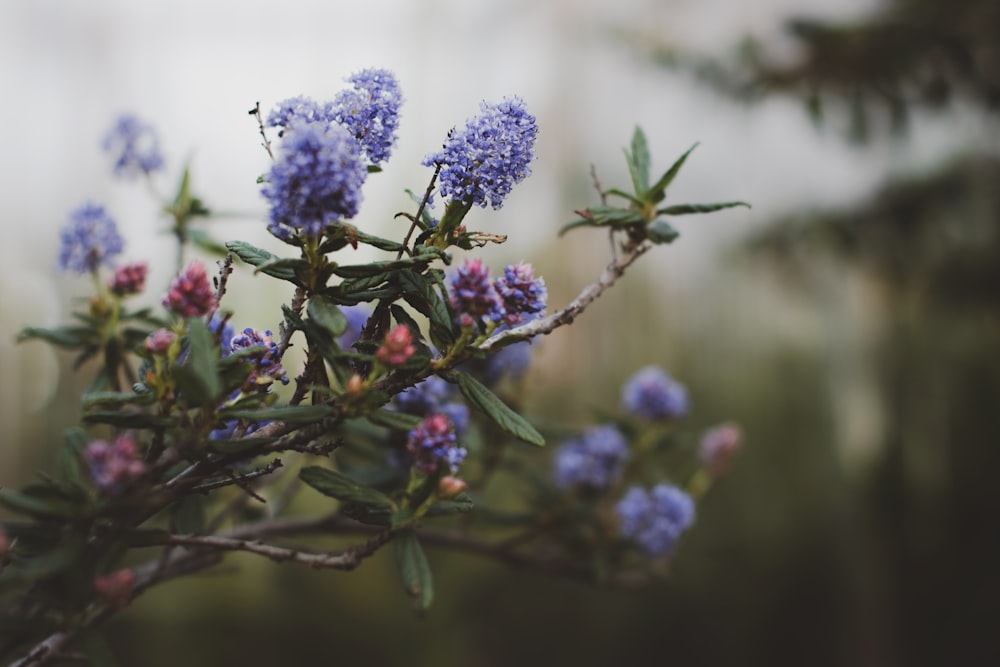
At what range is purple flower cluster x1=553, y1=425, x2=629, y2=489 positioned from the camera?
2.55 ft

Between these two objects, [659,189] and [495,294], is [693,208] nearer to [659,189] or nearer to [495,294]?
[659,189]

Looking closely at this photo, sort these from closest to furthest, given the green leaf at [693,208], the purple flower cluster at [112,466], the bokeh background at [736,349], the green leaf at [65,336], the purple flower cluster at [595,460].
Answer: the purple flower cluster at [112,466]
the green leaf at [693,208]
the green leaf at [65,336]
the purple flower cluster at [595,460]
the bokeh background at [736,349]

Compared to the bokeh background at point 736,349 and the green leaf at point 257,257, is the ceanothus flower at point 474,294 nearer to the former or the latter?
the green leaf at point 257,257

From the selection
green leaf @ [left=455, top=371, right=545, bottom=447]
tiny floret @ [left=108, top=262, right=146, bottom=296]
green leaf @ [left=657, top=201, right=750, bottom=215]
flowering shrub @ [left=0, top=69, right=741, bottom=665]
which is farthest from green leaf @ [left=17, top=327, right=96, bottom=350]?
green leaf @ [left=657, top=201, right=750, bottom=215]

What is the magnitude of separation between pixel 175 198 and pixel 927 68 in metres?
1.47

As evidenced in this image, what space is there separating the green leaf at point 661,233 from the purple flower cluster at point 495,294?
9cm

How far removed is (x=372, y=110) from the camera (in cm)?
38

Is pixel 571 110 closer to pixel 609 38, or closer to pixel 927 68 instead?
pixel 609 38

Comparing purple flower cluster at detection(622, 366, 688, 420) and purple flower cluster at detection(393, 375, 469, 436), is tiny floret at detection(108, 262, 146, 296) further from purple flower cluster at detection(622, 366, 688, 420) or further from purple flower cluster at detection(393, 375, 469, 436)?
purple flower cluster at detection(622, 366, 688, 420)

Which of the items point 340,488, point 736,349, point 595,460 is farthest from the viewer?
point 736,349

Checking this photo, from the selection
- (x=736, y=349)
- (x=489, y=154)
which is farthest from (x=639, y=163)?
(x=736, y=349)

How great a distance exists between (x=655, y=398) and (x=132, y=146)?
1.89 feet

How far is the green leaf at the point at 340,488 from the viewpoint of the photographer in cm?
41

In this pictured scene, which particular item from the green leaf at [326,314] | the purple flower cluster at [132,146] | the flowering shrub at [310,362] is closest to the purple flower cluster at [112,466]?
the flowering shrub at [310,362]
